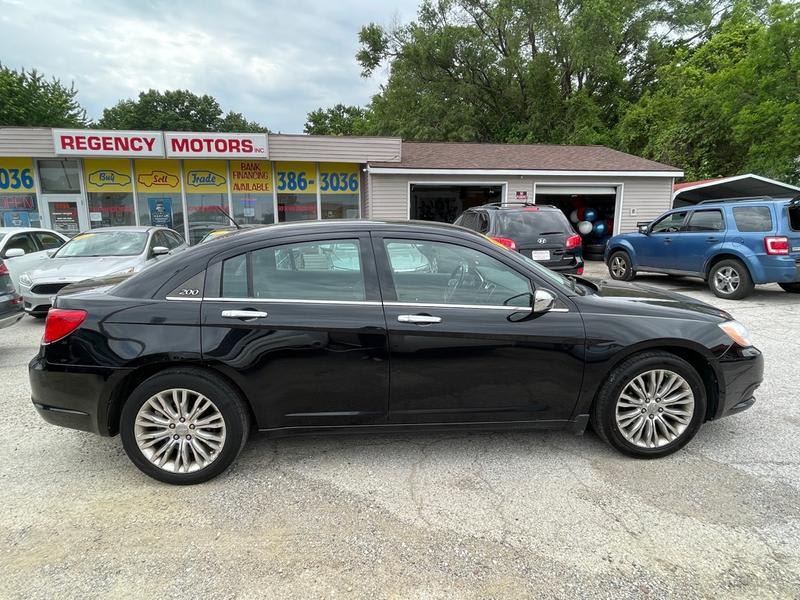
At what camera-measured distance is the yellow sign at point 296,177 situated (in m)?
13.8

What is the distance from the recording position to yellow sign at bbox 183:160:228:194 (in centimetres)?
1334

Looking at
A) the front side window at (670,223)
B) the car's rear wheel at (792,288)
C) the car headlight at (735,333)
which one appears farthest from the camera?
the front side window at (670,223)

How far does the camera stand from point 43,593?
2018 millimetres

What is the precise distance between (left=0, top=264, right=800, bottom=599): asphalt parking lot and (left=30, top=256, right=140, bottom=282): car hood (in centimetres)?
382

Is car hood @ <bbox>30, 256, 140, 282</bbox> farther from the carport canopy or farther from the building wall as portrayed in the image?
the carport canopy

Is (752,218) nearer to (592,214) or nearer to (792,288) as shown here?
(792,288)

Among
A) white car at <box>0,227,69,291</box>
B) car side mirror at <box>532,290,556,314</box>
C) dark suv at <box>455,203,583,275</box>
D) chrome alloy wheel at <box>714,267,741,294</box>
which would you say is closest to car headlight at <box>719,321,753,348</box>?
car side mirror at <box>532,290,556,314</box>

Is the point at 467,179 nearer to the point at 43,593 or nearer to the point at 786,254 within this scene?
the point at 786,254

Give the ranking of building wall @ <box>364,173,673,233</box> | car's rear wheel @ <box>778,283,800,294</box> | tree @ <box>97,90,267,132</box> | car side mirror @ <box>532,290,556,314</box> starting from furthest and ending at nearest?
1. tree @ <box>97,90,267,132</box>
2. building wall @ <box>364,173,673,233</box>
3. car's rear wheel @ <box>778,283,800,294</box>
4. car side mirror @ <box>532,290,556,314</box>

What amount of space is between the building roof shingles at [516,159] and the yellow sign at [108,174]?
277 inches

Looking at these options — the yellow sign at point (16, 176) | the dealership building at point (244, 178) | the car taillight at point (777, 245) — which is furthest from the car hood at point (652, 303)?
the yellow sign at point (16, 176)

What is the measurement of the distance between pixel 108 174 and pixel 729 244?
15238 millimetres

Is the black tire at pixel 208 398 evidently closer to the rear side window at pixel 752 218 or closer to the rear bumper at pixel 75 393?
the rear bumper at pixel 75 393

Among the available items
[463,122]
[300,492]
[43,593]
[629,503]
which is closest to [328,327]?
[300,492]
